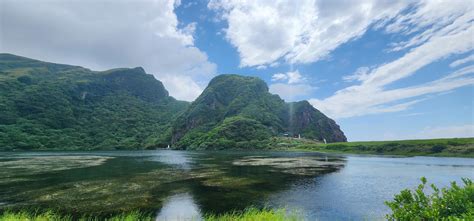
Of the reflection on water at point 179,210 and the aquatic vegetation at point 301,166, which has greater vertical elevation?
the aquatic vegetation at point 301,166

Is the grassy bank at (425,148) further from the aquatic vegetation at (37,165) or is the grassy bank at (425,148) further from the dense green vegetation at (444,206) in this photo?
the aquatic vegetation at (37,165)

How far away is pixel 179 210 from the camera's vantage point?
32219mm

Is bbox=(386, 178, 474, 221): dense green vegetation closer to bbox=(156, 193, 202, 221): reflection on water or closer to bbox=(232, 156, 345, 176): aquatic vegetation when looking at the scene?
bbox=(156, 193, 202, 221): reflection on water

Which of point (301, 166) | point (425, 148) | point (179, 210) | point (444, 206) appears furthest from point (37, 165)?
point (425, 148)

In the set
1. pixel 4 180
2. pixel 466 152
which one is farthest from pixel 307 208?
pixel 466 152

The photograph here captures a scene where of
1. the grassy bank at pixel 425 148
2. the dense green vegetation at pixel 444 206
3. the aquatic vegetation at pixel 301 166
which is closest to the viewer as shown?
the dense green vegetation at pixel 444 206

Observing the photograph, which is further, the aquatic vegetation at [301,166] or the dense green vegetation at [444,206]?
the aquatic vegetation at [301,166]

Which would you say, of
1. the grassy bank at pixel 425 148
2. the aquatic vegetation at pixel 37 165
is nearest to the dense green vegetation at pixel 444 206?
the aquatic vegetation at pixel 37 165

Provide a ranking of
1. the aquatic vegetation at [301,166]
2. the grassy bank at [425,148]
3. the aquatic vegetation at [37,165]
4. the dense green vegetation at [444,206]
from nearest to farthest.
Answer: the dense green vegetation at [444,206], the aquatic vegetation at [37,165], the aquatic vegetation at [301,166], the grassy bank at [425,148]

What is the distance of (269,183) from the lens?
5128 cm

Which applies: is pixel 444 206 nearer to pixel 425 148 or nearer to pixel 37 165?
pixel 37 165

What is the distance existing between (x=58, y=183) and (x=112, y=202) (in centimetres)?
2410

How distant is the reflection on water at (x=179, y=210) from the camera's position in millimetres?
28766

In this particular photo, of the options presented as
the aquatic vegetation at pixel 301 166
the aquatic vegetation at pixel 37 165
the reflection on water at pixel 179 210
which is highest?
the aquatic vegetation at pixel 301 166
